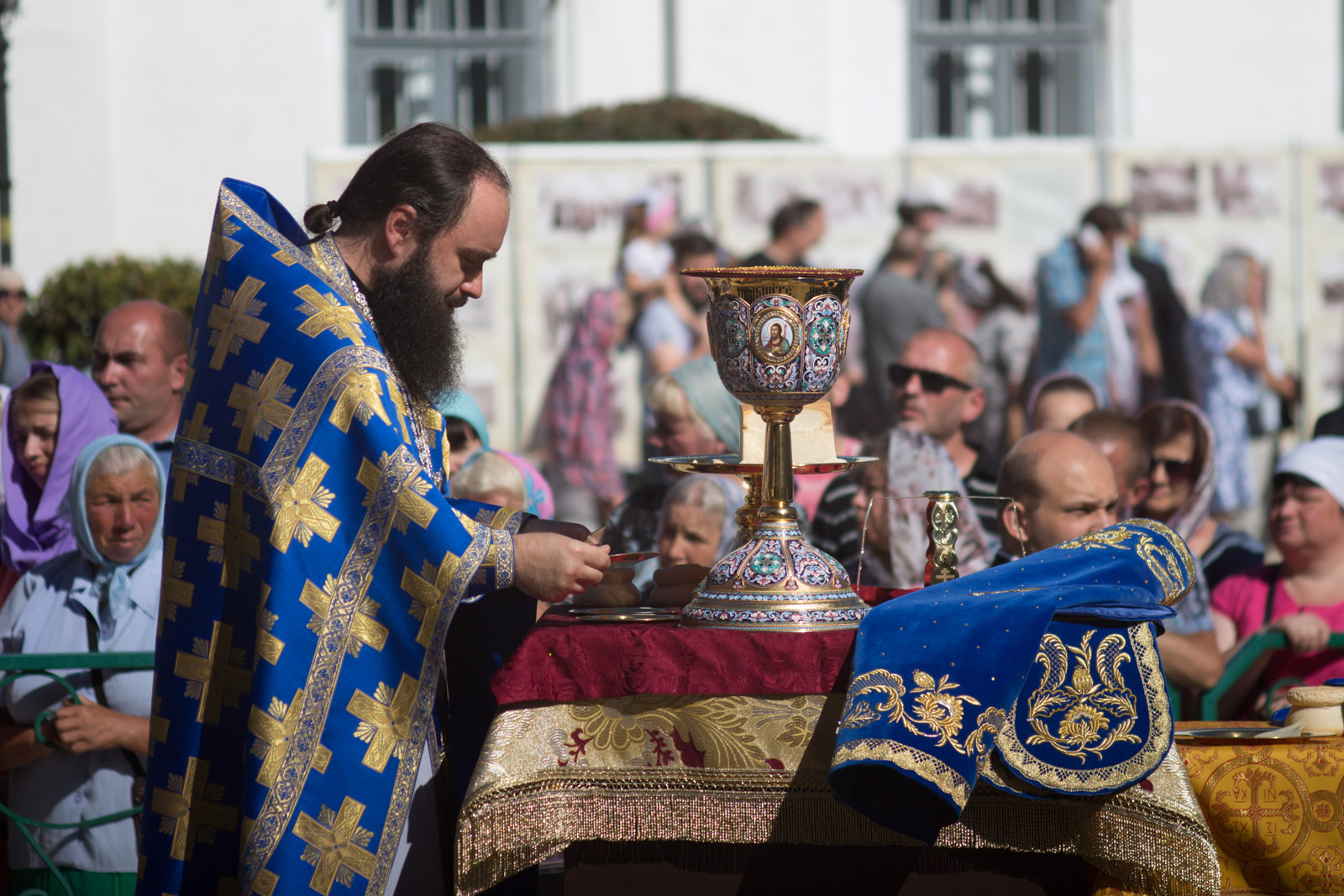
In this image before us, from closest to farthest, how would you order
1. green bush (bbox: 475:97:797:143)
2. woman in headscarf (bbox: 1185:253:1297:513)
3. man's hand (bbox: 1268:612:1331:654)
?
man's hand (bbox: 1268:612:1331:654) < woman in headscarf (bbox: 1185:253:1297:513) < green bush (bbox: 475:97:797:143)

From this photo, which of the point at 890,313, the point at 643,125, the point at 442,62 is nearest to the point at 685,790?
the point at 890,313

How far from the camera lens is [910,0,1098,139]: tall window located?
15141mm

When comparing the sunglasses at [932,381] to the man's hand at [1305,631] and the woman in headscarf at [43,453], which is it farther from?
the woman in headscarf at [43,453]

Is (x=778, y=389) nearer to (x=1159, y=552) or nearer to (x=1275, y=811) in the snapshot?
(x=1159, y=552)

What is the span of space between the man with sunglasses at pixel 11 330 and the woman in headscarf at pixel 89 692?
3688mm

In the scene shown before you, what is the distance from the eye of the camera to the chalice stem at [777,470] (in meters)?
2.63

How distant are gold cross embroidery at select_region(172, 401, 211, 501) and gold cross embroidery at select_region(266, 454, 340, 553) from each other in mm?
232

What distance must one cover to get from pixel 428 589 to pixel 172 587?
0.53 m

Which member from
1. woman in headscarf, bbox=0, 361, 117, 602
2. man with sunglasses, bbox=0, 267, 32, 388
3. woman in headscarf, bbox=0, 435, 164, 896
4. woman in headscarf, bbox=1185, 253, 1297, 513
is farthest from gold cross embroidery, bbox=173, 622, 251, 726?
woman in headscarf, bbox=1185, 253, 1297, 513

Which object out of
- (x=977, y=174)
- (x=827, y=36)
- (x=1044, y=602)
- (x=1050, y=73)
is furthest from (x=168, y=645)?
(x=1050, y=73)

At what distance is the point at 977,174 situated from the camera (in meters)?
7.97

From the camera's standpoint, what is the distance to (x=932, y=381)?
539 cm

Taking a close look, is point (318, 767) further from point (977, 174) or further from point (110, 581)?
point (977, 174)

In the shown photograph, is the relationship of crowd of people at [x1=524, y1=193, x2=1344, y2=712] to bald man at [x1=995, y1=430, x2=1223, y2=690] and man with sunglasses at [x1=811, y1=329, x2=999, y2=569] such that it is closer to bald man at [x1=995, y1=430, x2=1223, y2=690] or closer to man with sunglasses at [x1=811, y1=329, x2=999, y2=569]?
man with sunglasses at [x1=811, y1=329, x2=999, y2=569]
